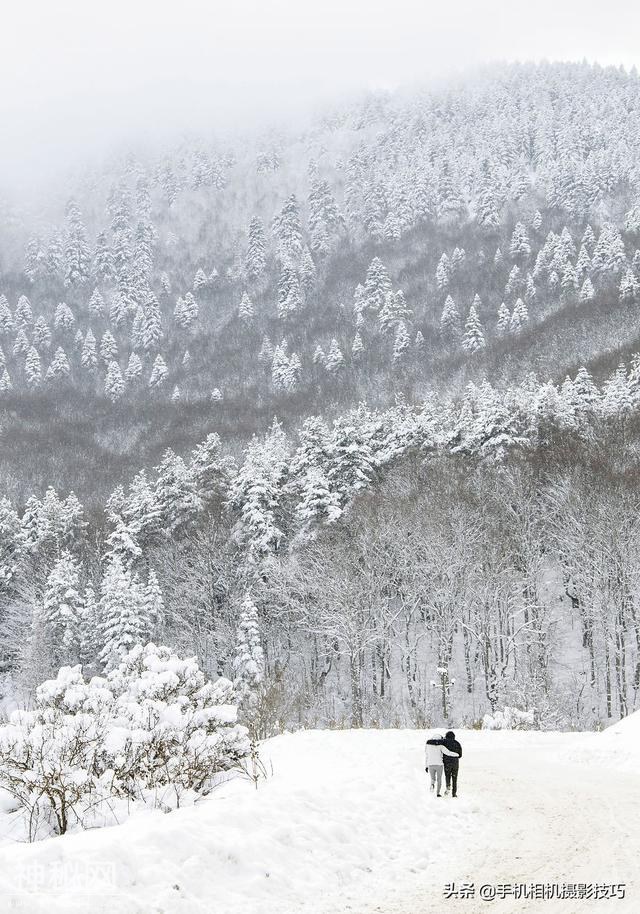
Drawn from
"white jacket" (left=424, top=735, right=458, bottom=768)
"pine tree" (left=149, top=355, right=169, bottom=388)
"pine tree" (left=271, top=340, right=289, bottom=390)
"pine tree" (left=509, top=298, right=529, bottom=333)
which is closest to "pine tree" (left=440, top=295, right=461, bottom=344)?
"pine tree" (left=509, top=298, right=529, bottom=333)

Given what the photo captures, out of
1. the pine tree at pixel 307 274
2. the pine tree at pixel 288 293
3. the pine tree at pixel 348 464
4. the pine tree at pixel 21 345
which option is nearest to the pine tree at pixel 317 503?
the pine tree at pixel 348 464

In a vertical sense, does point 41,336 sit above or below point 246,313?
below

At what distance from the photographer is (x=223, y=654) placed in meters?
41.6

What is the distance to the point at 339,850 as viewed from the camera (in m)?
8.31

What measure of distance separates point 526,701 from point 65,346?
167247 mm

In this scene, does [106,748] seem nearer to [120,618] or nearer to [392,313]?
[120,618]

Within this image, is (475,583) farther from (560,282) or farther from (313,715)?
(560,282)

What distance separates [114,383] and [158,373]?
9.71 m

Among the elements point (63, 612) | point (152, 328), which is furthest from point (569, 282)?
point (63, 612)

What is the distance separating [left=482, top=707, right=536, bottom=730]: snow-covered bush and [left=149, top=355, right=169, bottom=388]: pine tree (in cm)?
13805

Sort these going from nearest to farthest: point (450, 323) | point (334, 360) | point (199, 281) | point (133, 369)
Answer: point (334, 360)
point (450, 323)
point (133, 369)
point (199, 281)

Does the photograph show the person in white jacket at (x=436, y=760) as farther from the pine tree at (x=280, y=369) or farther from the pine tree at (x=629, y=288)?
the pine tree at (x=280, y=369)

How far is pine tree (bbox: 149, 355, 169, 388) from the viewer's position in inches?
6142

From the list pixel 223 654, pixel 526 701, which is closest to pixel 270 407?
pixel 223 654
